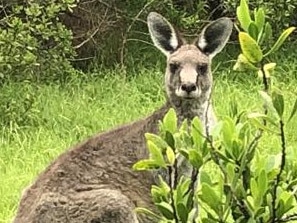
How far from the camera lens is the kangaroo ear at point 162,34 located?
22.0 ft

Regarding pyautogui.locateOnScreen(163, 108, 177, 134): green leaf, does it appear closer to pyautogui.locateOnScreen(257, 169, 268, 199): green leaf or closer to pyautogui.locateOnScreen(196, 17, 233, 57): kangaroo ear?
pyautogui.locateOnScreen(257, 169, 268, 199): green leaf

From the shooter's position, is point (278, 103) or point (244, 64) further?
point (244, 64)

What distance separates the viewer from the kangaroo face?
618cm

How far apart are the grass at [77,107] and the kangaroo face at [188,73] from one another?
4.54 feet

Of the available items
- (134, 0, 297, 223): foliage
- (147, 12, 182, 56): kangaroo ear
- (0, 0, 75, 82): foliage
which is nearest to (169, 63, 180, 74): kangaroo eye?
(147, 12, 182, 56): kangaroo ear

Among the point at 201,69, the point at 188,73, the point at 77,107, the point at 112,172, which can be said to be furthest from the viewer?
the point at 77,107

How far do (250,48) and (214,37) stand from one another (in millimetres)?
4505

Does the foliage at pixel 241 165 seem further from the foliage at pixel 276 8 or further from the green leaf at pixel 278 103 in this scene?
the foliage at pixel 276 8

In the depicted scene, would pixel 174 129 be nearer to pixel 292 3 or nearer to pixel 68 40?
pixel 68 40

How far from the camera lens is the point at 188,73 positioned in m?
6.31

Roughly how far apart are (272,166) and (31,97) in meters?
7.06

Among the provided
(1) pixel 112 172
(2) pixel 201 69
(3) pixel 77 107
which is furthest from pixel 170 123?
(3) pixel 77 107

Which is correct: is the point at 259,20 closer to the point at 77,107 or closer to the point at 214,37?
the point at 214,37

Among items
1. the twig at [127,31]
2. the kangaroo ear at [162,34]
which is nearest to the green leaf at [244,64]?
the kangaroo ear at [162,34]
